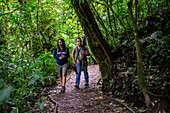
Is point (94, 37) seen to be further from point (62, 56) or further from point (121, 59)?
point (62, 56)

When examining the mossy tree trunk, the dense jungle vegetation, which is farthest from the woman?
the mossy tree trunk

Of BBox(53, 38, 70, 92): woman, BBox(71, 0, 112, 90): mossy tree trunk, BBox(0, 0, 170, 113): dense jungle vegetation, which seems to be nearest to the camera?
BBox(0, 0, 170, 113): dense jungle vegetation

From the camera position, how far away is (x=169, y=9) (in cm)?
448

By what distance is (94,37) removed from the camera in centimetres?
564

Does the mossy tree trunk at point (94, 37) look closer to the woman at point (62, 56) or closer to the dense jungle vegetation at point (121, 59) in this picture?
the dense jungle vegetation at point (121, 59)

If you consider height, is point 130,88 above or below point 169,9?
below

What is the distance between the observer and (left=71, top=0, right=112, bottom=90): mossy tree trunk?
5.52 m

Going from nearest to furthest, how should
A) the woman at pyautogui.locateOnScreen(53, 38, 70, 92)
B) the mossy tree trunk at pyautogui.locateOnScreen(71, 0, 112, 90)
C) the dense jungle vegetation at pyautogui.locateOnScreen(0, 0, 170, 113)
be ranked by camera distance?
the dense jungle vegetation at pyautogui.locateOnScreen(0, 0, 170, 113) < the mossy tree trunk at pyautogui.locateOnScreen(71, 0, 112, 90) < the woman at pyautogui.locateOnScreen(53, 38, 70, 92)

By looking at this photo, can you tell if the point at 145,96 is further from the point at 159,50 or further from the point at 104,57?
the point at 104,57

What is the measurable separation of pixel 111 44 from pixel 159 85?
2.97 metres

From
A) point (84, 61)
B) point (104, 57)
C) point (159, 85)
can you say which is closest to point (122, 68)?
point (104, 57)

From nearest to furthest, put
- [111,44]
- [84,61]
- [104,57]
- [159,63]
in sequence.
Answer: [159,63] < [104,57] < [111,44] < [84,61]

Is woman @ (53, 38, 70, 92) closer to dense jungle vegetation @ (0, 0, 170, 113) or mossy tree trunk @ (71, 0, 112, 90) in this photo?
dense jungle vegetation @ (0, 0, 170, 113)

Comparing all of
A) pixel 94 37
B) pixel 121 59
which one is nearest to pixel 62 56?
pixel 94 37
